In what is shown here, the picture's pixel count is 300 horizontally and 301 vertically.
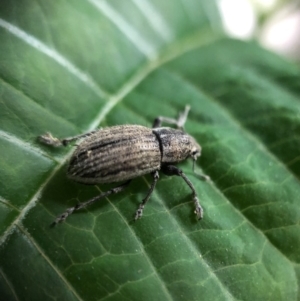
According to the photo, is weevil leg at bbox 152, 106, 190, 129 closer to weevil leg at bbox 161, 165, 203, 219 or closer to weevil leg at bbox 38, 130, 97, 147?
weevil leg at bbox 161, 165, 203, 219

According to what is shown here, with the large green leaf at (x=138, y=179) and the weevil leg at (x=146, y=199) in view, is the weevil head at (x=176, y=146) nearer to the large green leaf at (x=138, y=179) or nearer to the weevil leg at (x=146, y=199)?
the large green leaf at (x=138, y=179)

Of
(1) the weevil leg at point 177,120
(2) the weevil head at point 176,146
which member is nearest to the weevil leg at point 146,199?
(2) the weevil head at point 176,146

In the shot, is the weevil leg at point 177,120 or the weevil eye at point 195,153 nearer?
the weevil eye at point 195,153

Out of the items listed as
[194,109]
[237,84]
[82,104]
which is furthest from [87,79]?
[237,84]

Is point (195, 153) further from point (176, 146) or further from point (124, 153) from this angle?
point (124, 153)

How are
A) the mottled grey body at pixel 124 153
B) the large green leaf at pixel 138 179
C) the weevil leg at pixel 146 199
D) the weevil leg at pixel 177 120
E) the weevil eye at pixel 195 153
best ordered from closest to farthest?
1. the large green leaf at pixel 138 179
2. the weevil leg at pixel 146 199
3. the mottled grey body at pixel 124 153
4. the weevil eye at pixel 195 153
5. the weevil leg at pixel 177 120

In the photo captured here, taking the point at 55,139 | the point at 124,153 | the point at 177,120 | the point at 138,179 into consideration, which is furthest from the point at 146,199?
the point at 177,120

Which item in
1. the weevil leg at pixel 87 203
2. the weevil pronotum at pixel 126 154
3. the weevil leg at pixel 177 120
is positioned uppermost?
the weevil leg at pixel 177 120

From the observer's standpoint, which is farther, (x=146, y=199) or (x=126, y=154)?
(x=126, y=154)

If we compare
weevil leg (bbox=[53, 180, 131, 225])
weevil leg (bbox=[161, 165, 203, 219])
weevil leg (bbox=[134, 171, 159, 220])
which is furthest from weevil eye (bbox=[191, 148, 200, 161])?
weevil leg (bbox=[53, 180, 131, 225])
